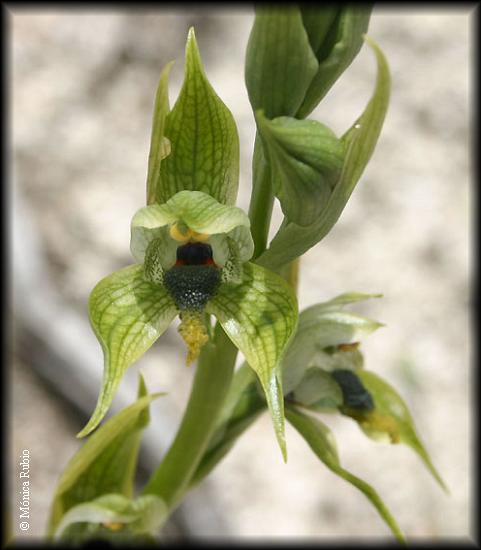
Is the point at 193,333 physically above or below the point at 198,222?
below

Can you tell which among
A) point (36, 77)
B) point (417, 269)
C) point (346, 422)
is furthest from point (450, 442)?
A: point (36, 77)

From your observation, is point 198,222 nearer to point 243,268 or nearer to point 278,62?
point 243,268

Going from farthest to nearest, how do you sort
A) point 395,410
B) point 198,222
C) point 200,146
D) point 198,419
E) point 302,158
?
1. point 395,410
2. point 198,419
3. point 200,146
4. point 198,222
5. point 302,158

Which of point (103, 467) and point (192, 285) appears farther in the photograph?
point (103, 467)

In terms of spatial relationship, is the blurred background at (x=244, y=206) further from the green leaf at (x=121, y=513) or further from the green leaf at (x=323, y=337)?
the green leaf at (x=323, y=337)

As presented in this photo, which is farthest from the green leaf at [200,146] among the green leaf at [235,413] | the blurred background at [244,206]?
the blurred background at [244,206]

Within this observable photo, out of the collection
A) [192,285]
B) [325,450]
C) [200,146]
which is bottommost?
[325,450]

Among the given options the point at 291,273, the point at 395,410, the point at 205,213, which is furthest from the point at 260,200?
the point at 395,410
